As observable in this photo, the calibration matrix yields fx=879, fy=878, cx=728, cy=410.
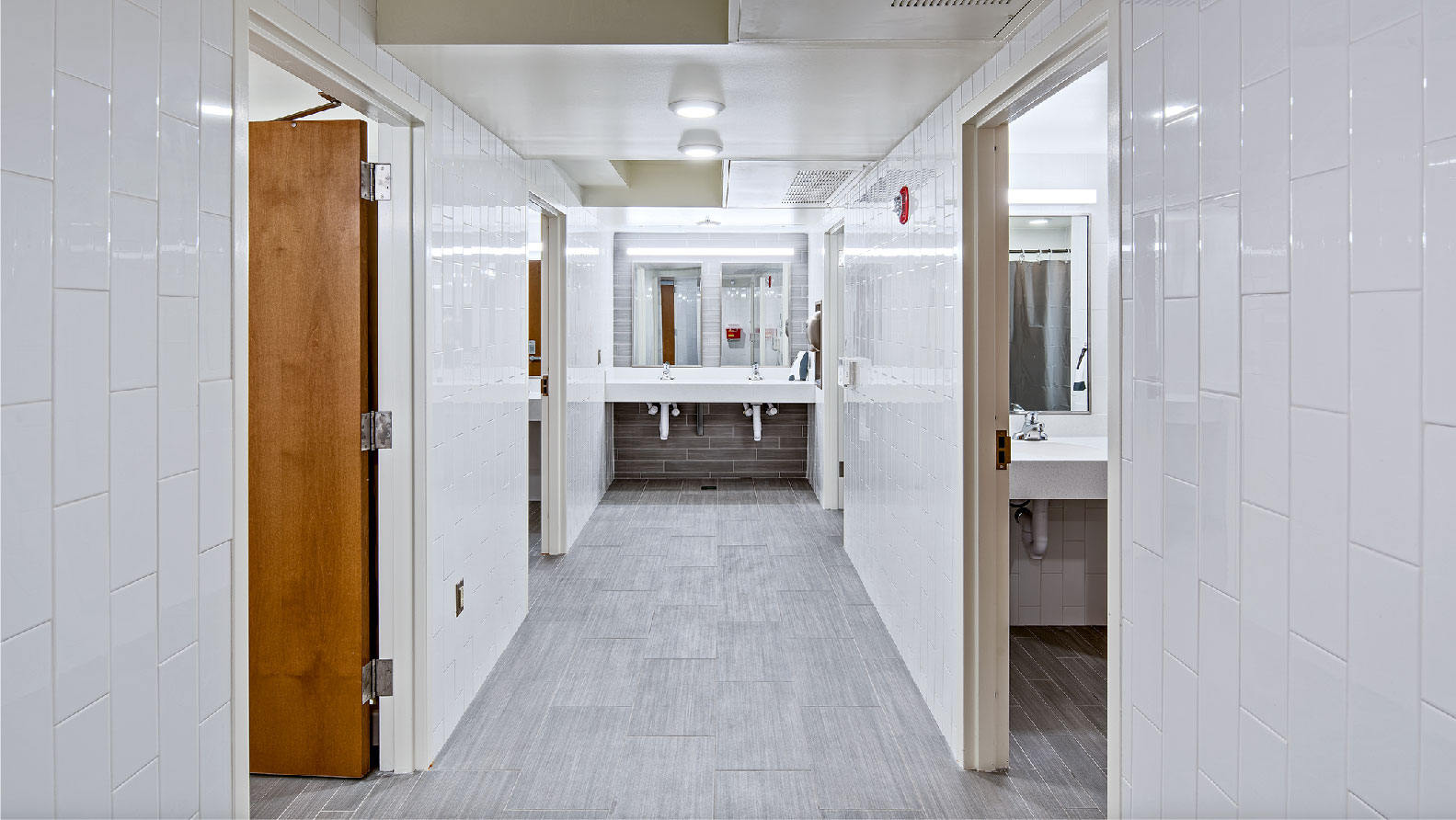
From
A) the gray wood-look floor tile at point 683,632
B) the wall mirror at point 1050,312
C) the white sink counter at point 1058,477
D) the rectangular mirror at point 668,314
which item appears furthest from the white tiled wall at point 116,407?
the rectangular mirror at point 668,314

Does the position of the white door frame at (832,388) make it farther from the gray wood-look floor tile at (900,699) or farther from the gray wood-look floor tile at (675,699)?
the gray wood-look floor tile at (675,699)

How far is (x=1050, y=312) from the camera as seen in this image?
387cm

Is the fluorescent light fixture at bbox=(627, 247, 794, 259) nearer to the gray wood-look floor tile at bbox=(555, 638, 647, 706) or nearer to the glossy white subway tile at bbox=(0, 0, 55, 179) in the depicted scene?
the gray wood-look floor tile at bbox=(555, 638, 647, 706)

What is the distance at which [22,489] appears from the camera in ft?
3.51

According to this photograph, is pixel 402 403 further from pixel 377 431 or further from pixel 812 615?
pixel 812 615

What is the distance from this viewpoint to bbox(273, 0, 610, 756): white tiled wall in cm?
251

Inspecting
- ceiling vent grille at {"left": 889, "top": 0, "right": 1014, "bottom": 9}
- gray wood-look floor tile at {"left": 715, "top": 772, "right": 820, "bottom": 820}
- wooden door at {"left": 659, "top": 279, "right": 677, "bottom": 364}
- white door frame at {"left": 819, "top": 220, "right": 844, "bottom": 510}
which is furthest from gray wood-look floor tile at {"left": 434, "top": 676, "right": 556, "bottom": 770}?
wooden door at {"left": 659, "top": 279, "right": 677, "bottom": 364}

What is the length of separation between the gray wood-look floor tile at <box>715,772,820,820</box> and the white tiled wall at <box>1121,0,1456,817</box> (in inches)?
41.0

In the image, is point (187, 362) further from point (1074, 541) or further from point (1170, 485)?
point (1074, 541)

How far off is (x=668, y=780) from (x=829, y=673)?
97 cm

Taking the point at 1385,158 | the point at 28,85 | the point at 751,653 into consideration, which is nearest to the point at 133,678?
the point at 28,85

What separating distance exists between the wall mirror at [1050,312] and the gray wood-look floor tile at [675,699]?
5.98 feet

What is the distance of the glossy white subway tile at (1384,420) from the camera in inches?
35.0

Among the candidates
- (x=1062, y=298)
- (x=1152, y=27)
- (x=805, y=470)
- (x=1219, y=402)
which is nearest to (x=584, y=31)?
(x=1152, y=27)
